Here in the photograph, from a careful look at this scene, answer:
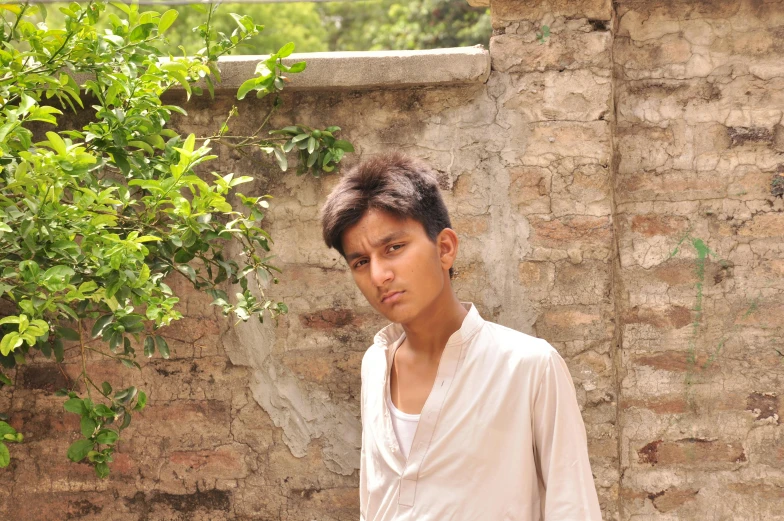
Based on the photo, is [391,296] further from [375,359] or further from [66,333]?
[66,333]

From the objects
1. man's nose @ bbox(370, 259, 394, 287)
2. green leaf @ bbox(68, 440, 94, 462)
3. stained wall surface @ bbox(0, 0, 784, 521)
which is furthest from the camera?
stained wall surface @ bbox(0, 0, 784, 521)

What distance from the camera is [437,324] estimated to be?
7.04ft

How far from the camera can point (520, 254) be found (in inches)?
112

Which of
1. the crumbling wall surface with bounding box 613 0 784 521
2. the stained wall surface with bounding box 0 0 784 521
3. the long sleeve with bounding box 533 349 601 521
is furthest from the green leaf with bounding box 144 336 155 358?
the crumbling wall surface with bounding box 613 0 784 521

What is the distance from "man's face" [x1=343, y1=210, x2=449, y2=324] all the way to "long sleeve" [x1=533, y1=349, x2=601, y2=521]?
1.14 ft

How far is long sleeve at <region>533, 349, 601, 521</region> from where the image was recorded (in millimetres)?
1882

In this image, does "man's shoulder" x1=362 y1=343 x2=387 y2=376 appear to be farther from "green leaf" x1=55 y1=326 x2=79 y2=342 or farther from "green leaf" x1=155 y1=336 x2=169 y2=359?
"green leaf" x1=55 y1=326 x2=79 y2=342

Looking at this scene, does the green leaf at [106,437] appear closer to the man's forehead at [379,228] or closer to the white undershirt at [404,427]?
the white undershirt at [404,427]

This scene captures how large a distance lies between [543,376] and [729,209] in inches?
51.0

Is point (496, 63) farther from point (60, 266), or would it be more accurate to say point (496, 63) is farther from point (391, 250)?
point (60, 266)

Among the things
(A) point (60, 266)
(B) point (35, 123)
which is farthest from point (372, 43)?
(A) point (60, 266)

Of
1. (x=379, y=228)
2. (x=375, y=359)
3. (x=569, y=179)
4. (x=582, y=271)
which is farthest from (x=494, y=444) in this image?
(x=569, y=179)

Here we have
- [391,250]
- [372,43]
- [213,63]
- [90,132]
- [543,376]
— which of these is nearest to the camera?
[543,376]

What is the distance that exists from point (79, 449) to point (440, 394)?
1259 mm
